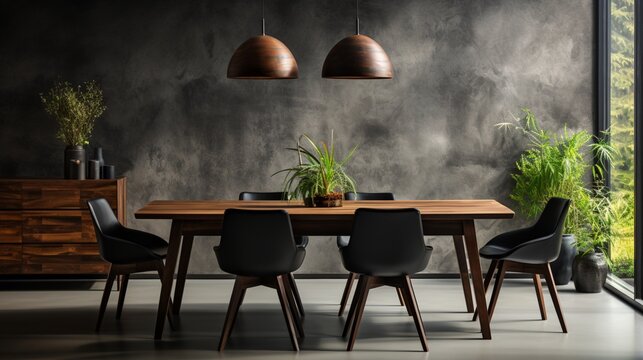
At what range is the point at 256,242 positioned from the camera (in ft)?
17.2

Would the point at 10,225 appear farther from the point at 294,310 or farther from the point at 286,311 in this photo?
the point at 286,311

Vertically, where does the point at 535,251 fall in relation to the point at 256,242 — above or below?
below

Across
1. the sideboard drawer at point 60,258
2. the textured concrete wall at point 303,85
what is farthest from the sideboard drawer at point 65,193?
the textured concrete wall at point 303,85

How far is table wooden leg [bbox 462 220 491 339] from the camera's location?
219 inches

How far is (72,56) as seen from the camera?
26.5ft

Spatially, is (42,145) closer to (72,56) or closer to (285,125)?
(72,56)

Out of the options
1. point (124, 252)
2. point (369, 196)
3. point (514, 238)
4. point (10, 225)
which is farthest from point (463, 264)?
point (10, 225)

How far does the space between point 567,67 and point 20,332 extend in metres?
5.36

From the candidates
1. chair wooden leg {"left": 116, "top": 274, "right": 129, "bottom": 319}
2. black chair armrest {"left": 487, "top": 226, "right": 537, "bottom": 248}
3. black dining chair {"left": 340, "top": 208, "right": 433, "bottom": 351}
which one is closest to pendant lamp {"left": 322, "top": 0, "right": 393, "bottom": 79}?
black dining chair {"left": 340, "top": 208, "right": 433, "bottom": 351}

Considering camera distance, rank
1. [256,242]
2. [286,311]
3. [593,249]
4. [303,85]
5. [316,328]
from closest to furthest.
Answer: [256,242] → [286,311] → [316,328] → [593,249] → [303,85]

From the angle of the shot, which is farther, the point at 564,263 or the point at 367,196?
the point at 564,263

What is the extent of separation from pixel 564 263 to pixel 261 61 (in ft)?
11.8

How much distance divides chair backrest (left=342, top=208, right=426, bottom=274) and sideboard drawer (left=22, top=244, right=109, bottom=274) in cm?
312

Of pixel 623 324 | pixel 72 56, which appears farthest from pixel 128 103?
pixel 623 324
